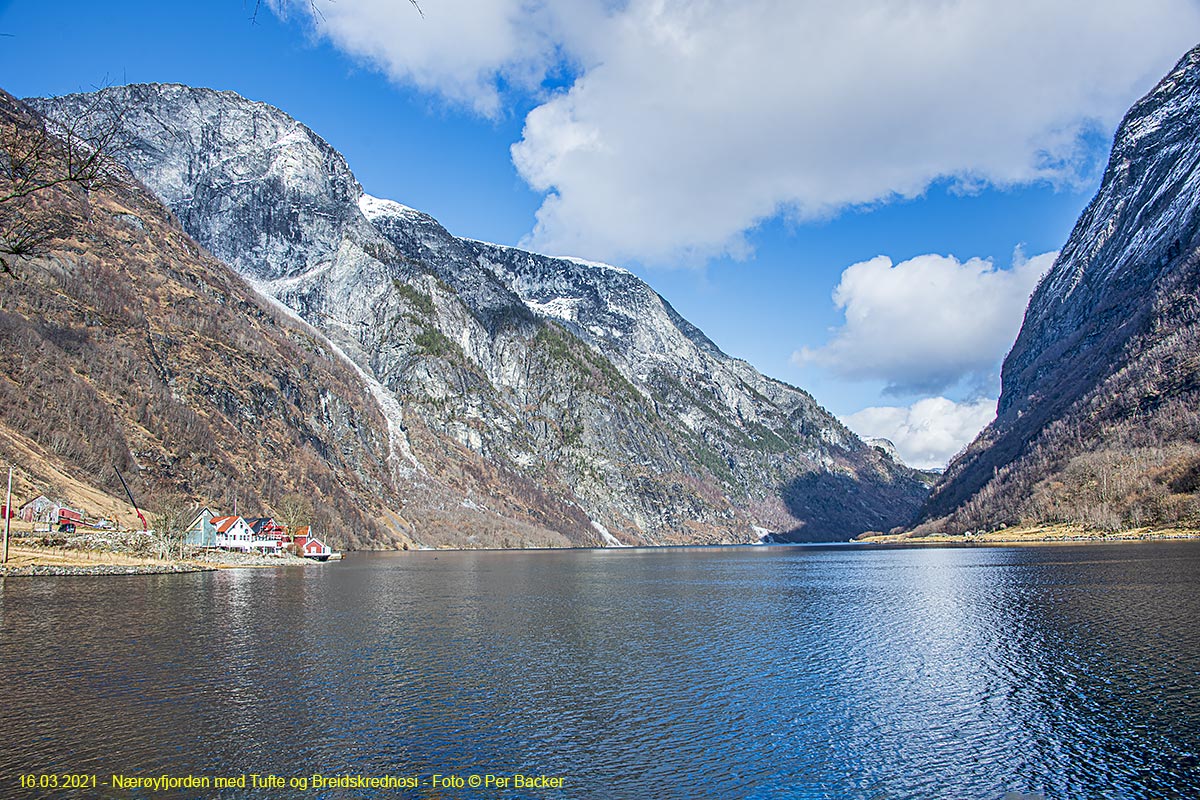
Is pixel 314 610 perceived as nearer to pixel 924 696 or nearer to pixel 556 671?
pixel 556 671

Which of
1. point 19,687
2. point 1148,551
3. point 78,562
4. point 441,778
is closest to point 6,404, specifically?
point 78,562

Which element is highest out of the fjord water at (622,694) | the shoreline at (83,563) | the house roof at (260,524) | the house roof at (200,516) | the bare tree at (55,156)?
the bare tree at (55,156)

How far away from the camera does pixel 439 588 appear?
96.6 meters

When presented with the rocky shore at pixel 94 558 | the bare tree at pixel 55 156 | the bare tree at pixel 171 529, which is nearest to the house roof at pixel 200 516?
the bare tree at pixel 171 529

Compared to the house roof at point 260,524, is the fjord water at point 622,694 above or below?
below

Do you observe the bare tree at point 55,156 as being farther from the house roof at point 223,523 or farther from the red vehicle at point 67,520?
the house roof at point 223,523

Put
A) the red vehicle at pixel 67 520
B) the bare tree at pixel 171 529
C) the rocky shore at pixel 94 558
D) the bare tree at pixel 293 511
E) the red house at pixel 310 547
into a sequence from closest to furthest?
the rocky shore at pixel 94 558, the red vehicle at pixel 67 520, the bare tree at pixel 171 529, the red house at pixel 310 547, the bare tree at pixel 293 511

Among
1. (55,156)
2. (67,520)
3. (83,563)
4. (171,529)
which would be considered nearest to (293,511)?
(171,529)

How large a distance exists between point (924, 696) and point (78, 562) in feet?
345

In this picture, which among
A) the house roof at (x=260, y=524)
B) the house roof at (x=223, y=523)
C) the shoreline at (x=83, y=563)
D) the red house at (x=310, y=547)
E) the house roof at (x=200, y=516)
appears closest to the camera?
the shoreline at (x=83, y=563)

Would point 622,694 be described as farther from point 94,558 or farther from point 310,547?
point 310,547

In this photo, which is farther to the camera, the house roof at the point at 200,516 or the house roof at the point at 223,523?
the house roof at the point at 223,523

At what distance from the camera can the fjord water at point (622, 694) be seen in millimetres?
28281

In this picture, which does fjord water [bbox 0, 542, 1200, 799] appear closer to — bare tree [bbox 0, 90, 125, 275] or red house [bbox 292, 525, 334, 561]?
bare tree [bbox 0, 90, 125, 275]
